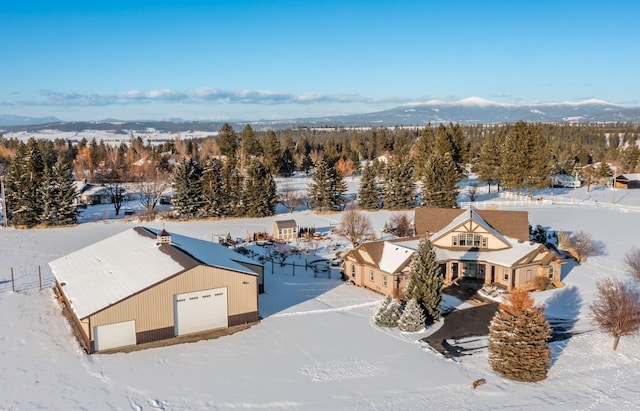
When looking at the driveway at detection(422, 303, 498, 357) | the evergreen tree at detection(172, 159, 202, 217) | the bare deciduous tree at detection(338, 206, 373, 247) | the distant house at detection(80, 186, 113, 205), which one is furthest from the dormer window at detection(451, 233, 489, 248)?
the distant house at detection(80, 186, 113, 205)

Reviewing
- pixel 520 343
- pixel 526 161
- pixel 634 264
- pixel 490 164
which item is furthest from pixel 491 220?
pixel 490 164

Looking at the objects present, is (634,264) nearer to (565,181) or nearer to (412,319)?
(412,319)

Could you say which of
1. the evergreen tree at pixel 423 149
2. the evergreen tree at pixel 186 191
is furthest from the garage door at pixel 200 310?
the evergreen tree at pixel 423 149

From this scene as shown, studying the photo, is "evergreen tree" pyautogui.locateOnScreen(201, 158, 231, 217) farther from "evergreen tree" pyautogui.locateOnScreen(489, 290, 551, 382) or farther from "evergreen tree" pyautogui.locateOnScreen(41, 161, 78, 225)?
"evergreen tree" pyautogui.locateOnScreen(489, 290, 551, 382)

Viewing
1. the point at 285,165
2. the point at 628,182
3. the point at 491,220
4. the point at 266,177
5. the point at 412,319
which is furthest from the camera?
the point at 285,165

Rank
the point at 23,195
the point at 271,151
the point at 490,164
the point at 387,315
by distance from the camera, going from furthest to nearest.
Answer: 1. the point at 271,151
2. the point at 490,164
3. the point at 23,195
4. the point at 387,315

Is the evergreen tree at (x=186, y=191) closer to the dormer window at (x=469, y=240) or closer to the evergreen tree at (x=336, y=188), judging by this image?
the evergreen tree at (x=336, y=188)
